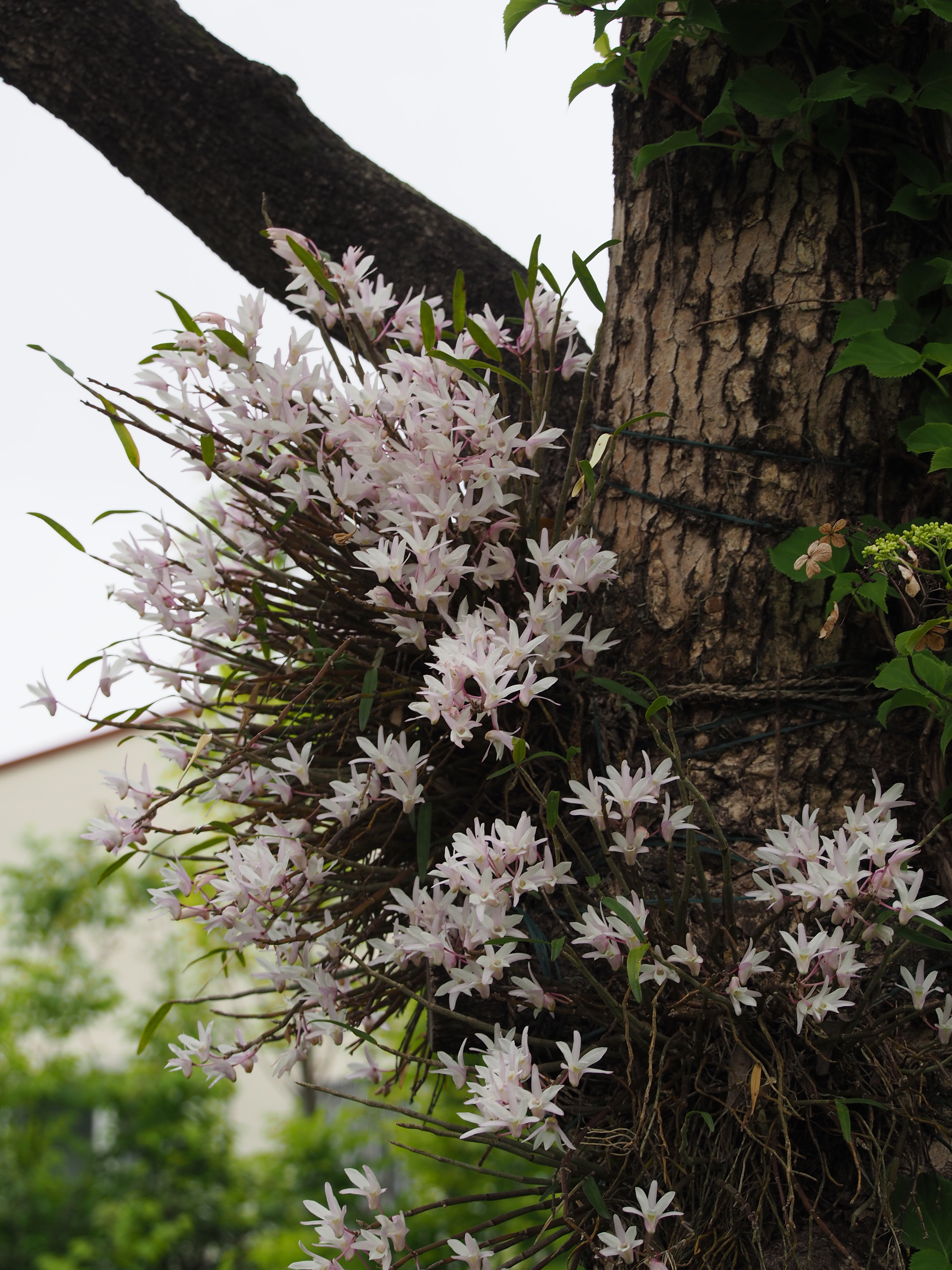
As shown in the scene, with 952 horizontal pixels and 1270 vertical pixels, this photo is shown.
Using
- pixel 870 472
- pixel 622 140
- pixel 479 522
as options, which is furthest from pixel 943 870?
pixel 622 140

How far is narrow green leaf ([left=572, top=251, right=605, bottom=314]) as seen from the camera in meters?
0.94

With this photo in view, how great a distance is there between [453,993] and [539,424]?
50 centimetres

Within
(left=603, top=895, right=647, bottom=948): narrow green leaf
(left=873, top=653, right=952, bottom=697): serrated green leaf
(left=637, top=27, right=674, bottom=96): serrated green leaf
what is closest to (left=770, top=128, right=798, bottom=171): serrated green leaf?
(left=637, top=27, right=674, bottom=96): serrated green leaf

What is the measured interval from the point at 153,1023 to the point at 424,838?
34 cm

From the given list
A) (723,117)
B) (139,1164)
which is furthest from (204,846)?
(139,1164)

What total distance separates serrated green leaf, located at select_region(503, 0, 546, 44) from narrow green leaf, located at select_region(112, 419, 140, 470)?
0.54m

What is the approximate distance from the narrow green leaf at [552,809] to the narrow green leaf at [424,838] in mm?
133

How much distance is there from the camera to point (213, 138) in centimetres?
148

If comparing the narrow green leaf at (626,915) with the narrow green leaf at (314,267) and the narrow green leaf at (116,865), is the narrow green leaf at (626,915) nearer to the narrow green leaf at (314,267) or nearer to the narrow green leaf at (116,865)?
the narrow green leaf at (116,865)

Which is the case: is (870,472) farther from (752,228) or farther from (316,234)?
(316,234)

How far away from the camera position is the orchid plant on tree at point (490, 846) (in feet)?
2.68

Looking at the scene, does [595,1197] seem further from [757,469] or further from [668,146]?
[668,146]

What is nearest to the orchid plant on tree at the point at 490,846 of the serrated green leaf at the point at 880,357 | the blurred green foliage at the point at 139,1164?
the serrated green leaf at the point at 880,357

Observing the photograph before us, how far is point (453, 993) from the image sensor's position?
85cm
